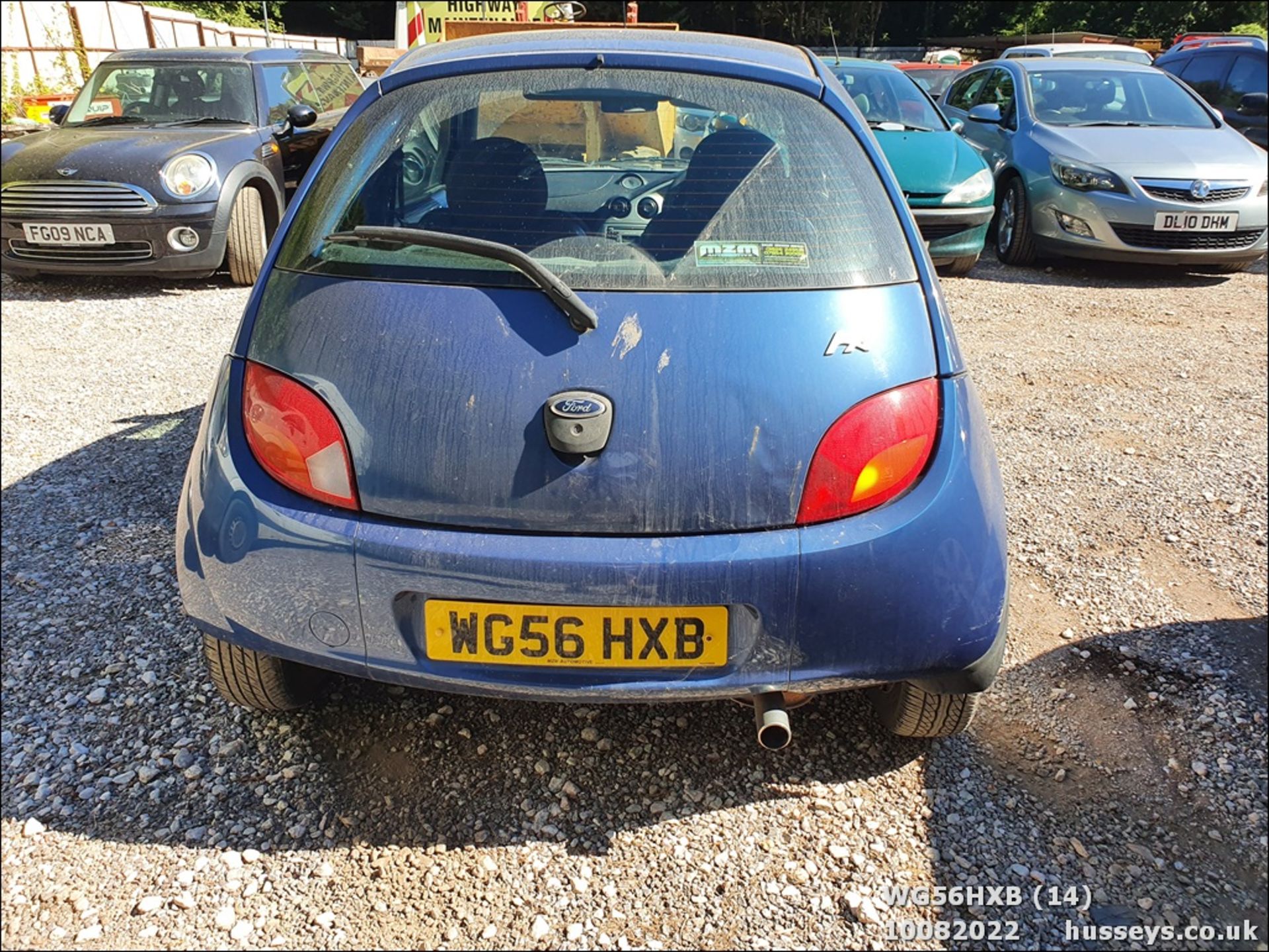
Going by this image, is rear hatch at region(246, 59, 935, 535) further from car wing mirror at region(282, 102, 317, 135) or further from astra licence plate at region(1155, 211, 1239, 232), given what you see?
astra licence plate at region(1155, 211, 1239, 232)

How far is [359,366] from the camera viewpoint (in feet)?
6.17

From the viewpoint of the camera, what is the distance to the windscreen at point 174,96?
7.58m

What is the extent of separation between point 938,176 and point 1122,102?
200cm

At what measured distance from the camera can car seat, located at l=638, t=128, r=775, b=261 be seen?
2027 mm

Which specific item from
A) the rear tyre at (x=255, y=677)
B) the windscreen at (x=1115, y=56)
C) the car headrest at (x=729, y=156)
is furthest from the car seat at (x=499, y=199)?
the windscreen at (x=1115, y=56)

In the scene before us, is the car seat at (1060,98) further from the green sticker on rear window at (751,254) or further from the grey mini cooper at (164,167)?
the green sticker on rear window at (751,254)

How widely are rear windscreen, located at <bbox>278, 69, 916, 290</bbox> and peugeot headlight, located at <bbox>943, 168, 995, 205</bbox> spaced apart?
5.38 m

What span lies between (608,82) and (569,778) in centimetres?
159

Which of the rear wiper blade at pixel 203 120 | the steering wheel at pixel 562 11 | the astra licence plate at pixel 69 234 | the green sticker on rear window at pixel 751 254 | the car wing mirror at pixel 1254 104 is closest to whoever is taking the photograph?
the green sticker on rear window at pixel 751 254

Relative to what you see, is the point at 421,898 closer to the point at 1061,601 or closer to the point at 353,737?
the point at 353,737

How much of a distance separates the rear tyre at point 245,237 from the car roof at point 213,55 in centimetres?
134

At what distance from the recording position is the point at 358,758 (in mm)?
2240

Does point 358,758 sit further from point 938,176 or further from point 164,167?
point 938,176

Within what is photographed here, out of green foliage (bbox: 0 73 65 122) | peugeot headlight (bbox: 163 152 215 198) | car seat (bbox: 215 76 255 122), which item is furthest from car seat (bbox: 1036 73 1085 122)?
green foliage (bbox: 0 73 65 122)
